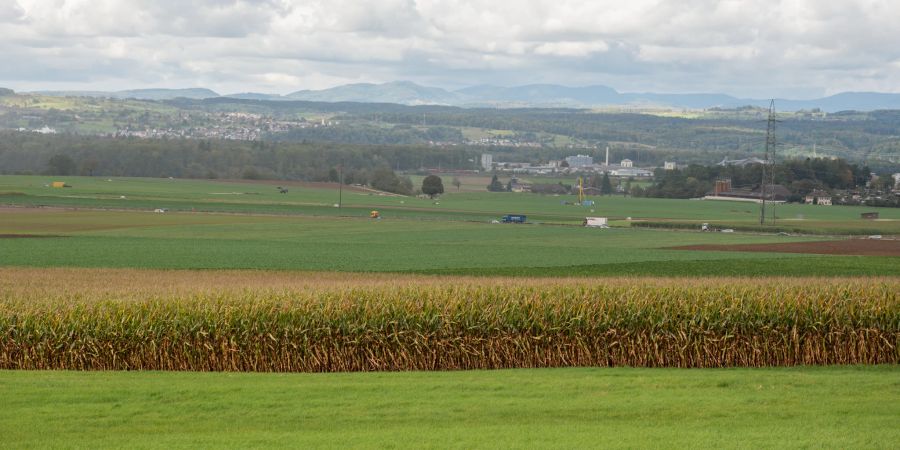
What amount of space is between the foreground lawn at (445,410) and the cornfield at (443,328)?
1652 mm

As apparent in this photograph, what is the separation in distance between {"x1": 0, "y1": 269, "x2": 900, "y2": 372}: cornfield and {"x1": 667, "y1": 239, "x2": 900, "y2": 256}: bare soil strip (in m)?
37.9

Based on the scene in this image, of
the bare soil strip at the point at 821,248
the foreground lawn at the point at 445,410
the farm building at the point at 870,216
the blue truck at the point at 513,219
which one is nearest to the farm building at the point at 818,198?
the farm building at the point at 870,216

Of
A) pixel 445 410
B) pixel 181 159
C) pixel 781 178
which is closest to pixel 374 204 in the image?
pixel 781 178

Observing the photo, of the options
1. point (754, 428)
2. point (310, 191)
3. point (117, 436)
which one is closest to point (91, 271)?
point (117, 436)

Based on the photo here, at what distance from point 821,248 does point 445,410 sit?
2126 inches

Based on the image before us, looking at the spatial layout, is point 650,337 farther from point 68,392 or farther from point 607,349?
point 68,392

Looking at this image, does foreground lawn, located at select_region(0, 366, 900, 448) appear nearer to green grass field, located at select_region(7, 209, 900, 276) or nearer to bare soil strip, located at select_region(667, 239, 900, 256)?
green grass field, located at select_region(7, 209, 900, 276)

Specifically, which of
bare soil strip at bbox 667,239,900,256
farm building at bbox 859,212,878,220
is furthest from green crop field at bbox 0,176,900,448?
farm building at bbox 859,212,878,220

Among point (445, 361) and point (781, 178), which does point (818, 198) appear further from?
point (445, 361)

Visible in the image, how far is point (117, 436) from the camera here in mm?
14688

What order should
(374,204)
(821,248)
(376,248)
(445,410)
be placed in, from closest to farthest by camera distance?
(445,410)
(376,248)
(821,248)
(374,204)

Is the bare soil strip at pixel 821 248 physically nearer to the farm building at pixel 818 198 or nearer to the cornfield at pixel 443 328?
the cornfield at pixel 443 328

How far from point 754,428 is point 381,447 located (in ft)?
17.0

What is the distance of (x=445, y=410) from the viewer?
647 inches
